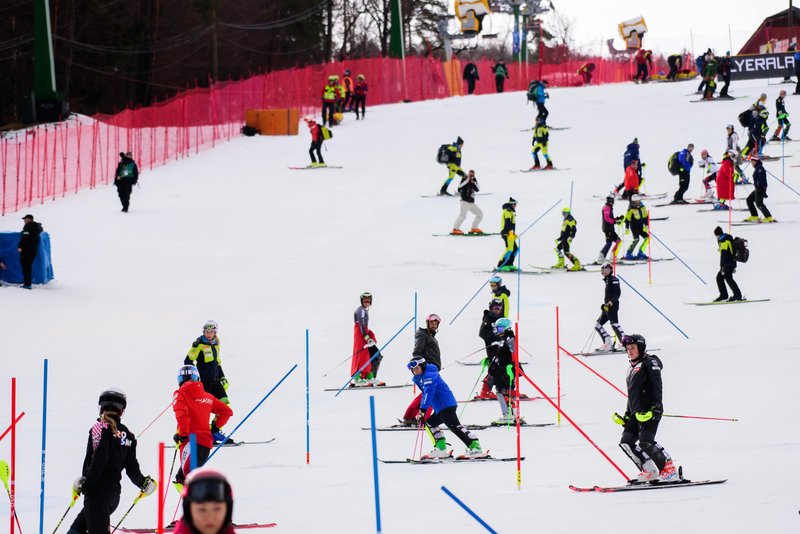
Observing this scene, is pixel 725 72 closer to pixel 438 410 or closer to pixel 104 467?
pixel 438 410

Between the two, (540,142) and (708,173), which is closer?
(708,173)

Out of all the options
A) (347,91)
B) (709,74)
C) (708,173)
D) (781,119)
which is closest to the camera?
(708,173)

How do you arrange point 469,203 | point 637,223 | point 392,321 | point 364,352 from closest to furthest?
point 364,352 < point 392,321 < point 637,223 < point 469,203

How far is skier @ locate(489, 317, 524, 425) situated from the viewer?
13.9 meters

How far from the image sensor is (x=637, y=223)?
2466cm

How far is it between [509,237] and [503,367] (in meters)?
10.5

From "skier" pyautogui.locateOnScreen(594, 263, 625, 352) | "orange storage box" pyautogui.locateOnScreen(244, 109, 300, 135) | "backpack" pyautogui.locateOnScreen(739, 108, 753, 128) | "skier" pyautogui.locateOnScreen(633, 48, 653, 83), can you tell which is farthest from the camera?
"skier" pyautogui.locateOnScreen(633, 48, 653, 83)

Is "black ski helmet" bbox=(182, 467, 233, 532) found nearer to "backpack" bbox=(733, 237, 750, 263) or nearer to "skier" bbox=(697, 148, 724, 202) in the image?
"backpack" bbox=(733, 237, 750, 263)

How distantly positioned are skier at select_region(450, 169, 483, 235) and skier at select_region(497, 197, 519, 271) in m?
3.11

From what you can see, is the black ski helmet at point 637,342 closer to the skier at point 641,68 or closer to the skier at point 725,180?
the skier at point 725,180

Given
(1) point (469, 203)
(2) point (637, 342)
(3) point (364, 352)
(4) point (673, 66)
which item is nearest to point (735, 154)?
(1) point (469, 203)

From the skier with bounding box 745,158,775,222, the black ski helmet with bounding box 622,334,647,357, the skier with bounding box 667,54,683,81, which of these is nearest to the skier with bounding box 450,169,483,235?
the skier with bounding box 745,158,775,222

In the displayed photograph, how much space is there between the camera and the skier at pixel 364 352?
1697 centimetres

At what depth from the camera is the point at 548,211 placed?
→ 30484mm
